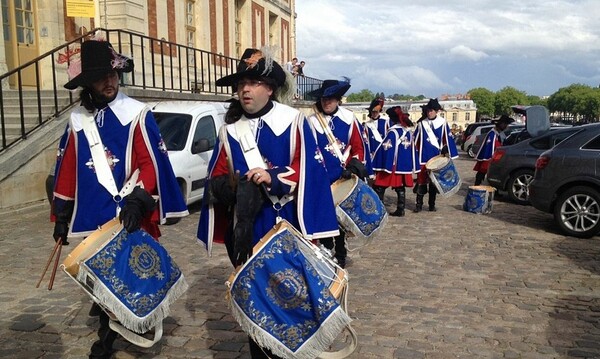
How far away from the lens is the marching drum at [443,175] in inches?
384

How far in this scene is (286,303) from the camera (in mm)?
2783

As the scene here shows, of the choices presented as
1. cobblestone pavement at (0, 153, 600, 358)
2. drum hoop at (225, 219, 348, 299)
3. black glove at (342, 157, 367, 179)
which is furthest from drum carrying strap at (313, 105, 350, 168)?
drum hoop at (225, 219, 348, 299)

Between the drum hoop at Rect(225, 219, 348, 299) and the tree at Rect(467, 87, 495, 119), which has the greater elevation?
the tree at Rect(467, 87, 495, 119)

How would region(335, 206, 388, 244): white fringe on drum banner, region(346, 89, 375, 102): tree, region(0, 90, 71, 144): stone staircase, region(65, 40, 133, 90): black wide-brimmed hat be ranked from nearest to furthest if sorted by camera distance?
region(65, 40, 133, 90): black wide-brimmed hat, region(335, 206, 388, 244): white fringe on drum banner, region(0, 90, 71, 144): stone staircase, region(346, 89, 375, 102): tree

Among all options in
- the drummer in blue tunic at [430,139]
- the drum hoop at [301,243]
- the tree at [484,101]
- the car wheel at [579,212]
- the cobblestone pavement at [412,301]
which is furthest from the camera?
the tree at [484,101]

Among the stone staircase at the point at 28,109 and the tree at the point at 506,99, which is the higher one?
the tree at the point at 506,99

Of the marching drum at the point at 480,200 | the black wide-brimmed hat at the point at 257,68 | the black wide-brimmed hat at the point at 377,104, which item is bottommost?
the marching drum at the point at 480,200

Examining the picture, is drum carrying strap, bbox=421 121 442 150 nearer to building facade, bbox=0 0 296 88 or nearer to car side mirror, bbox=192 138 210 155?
building facade, bbox=0 0 296 88

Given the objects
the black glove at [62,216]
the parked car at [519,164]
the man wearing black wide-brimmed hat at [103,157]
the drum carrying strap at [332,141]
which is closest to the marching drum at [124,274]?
the man wearing black wide-brimmed hat at [103,157]

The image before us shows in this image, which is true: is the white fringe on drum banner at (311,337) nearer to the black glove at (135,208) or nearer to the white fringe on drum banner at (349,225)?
the black glove at (135,208)

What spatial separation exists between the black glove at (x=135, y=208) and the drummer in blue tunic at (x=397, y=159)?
6.67m

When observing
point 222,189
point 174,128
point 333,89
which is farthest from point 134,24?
point 222,189

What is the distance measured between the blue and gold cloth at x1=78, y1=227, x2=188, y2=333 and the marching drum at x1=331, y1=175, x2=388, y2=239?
2.39 m

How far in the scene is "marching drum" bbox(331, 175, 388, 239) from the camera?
551 centimetres
